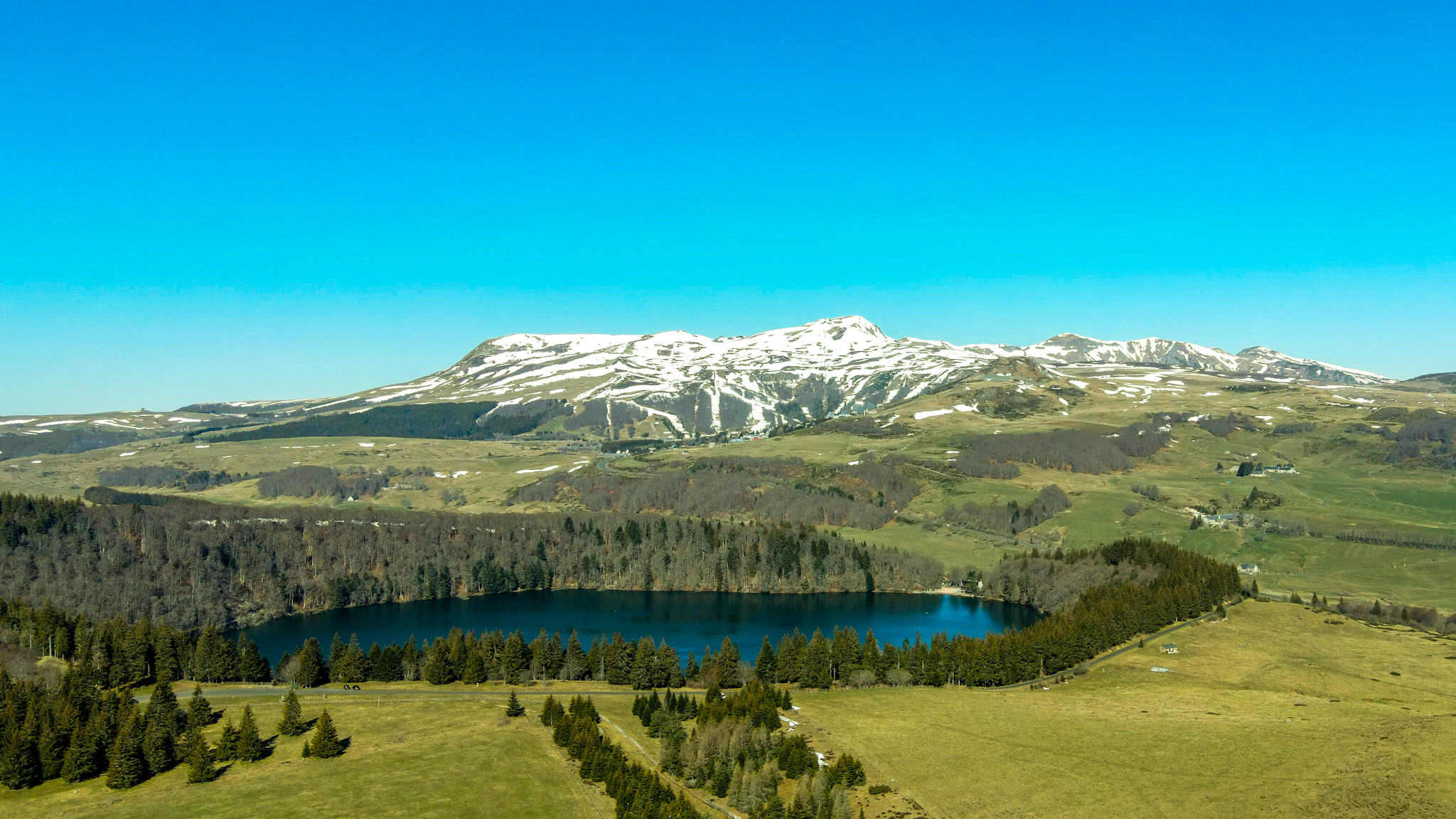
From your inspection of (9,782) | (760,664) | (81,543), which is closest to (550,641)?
(760,664)

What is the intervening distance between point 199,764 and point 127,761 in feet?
21.2

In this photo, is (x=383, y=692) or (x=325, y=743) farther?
(x=383, y=692)

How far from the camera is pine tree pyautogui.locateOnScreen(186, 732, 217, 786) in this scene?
82.6m

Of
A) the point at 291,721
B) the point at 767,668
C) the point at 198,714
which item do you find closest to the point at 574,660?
the point at 767,668

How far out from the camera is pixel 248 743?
87312 millimetres

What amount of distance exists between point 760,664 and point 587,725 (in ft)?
120

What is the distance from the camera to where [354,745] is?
91.1 meters

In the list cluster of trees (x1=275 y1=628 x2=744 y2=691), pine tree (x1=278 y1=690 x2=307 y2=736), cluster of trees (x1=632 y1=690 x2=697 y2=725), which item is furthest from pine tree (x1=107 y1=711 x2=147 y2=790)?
cluster of trees (x1=632 y1=690 x2=697 y2=725)

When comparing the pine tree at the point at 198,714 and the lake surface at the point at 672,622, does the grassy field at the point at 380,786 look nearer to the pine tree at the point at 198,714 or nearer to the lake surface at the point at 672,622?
the pine tree at the point at 198,714

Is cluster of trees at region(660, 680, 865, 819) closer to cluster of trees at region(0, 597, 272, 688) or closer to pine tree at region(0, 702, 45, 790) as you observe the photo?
pine tree at region(0, 702, 45, 790)

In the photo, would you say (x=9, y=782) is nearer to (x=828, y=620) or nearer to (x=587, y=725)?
(x=587, y=725)

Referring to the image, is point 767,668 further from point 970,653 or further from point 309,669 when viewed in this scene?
point 309,669

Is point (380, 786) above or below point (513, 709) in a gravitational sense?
above

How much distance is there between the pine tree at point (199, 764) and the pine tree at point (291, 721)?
8.75 m
